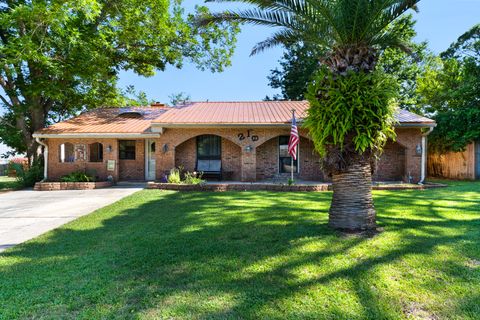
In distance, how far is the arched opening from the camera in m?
13.9

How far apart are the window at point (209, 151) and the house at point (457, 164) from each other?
13.7 metres

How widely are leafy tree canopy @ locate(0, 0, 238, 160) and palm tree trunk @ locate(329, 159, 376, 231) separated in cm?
763

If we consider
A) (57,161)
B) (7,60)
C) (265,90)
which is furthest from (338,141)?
(265,90)

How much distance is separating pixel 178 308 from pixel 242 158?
10713mm

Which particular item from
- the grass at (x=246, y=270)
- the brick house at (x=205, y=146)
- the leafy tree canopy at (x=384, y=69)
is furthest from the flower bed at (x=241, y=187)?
the leafy tree canopy at (x=384, y=69)

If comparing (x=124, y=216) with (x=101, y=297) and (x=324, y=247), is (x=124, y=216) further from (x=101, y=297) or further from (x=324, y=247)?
(x=324, y=247)

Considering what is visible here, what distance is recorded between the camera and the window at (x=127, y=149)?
49.4ft

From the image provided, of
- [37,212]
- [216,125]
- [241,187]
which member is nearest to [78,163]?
[37,212]

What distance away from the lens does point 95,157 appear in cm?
1529

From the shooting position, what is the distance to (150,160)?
15.1m

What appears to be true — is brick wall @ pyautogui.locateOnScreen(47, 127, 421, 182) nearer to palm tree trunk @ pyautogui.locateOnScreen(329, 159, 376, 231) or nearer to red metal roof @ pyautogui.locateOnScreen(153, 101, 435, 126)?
red metal roof @ pyautogui.locateOnScreen(153, 101, 435, 126)

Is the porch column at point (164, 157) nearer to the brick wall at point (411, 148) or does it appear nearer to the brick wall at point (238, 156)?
the brick wall at point (238, 156)

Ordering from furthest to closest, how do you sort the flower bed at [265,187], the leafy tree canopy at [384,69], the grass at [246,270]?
the leafy tree canopy at [384,69], the flower bed at [265,187], the grass at [246,270]

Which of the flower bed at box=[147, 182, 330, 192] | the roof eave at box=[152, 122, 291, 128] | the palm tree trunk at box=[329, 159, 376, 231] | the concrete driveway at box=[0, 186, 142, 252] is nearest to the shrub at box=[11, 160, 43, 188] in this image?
the concrete driveway at box=[0, 186, 142, 252]
